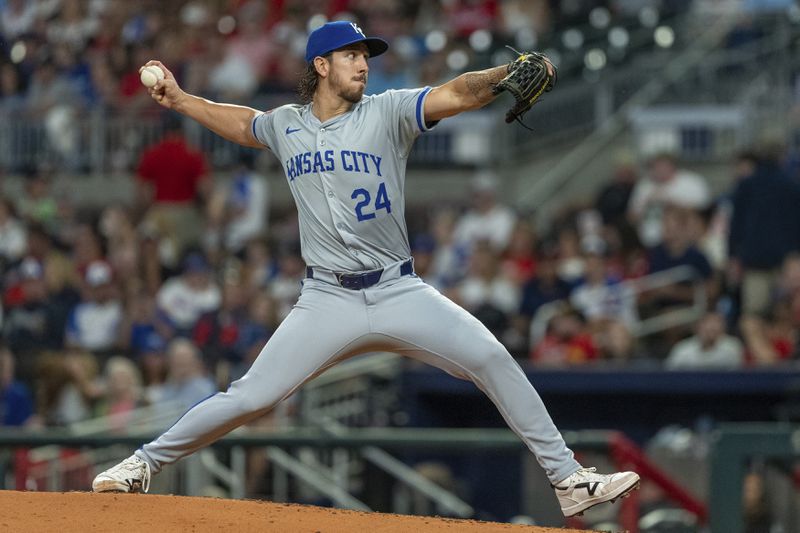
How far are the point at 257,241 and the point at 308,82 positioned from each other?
7253 millimetres

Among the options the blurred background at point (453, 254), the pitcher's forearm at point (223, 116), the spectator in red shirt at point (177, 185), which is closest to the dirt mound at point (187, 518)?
the pitcher's forearm at point (223, 116)

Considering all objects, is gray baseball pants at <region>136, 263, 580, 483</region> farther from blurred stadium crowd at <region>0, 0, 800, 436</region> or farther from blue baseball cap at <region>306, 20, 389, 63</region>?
blurred stadium crowd at <region>0, 0, 800, 436</region>

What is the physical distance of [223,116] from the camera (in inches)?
240

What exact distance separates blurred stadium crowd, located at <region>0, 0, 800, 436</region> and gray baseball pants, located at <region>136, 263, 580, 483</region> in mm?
4625

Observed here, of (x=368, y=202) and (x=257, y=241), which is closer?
(x=368, y=202)

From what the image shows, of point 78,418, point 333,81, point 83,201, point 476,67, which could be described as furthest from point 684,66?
point 333,81

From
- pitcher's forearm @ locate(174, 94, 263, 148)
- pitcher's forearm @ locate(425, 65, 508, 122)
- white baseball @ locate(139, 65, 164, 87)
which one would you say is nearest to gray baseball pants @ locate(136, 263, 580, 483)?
pitcher's forearm @ locate(425, 65, 508, 122)

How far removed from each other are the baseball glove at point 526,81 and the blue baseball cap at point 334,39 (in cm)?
63

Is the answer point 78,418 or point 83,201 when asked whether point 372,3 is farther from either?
point 78,418

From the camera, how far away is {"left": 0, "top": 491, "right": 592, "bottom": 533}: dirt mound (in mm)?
5547

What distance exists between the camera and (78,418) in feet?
36.2

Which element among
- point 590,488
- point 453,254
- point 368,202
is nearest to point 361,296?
point 368,202

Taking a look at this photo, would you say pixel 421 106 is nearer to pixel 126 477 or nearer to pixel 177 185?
pixel 126 477

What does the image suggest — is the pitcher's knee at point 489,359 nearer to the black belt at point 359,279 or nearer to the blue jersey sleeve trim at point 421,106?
the black belt at point 359,279
